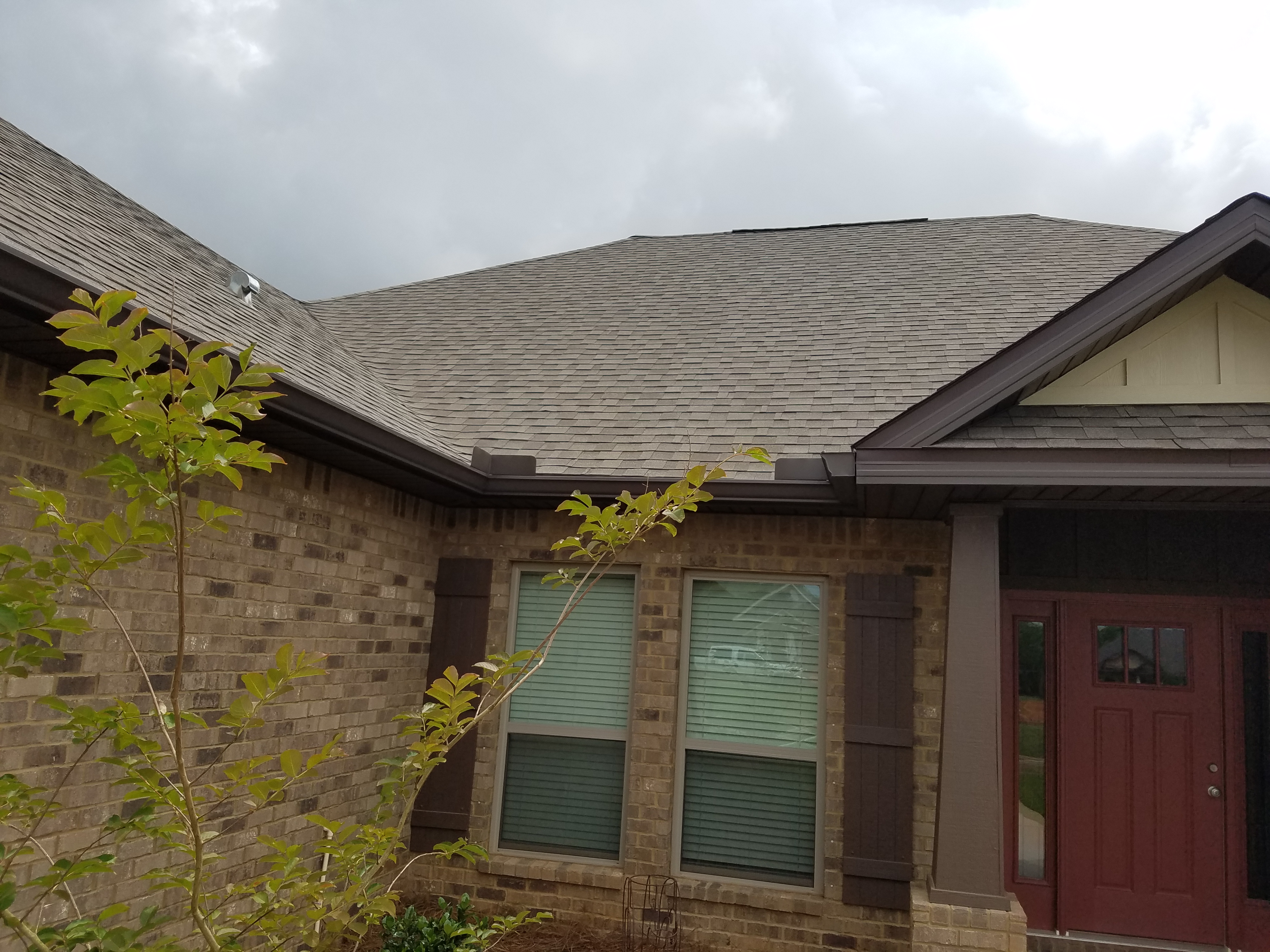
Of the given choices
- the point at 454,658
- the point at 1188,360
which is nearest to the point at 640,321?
the point at 454,658

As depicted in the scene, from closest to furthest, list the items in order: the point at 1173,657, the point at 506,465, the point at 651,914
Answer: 1. the point at 651,914
2. the point at 1173,657
3. the point at 506,465

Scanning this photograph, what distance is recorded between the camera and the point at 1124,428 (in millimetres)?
4598

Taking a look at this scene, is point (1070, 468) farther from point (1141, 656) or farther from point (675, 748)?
point (675, 748)

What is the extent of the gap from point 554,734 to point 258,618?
7.32ft

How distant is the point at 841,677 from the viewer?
18.8ft

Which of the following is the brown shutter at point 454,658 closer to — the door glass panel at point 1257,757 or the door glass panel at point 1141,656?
the door glass panel at point 1141,656

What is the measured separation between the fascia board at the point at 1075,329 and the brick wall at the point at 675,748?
1.38 meters

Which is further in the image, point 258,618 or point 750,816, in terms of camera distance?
point 750,816

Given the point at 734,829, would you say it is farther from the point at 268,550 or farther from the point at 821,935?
the point at 268,550

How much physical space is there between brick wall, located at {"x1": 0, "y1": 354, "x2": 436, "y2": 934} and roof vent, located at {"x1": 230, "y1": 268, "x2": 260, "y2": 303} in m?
2.04

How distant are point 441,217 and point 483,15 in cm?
3904

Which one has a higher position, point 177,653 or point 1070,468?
point 1070,468

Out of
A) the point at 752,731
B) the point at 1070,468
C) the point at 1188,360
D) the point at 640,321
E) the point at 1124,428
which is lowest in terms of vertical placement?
the point at 752,731

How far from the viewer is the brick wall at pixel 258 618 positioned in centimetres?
347
